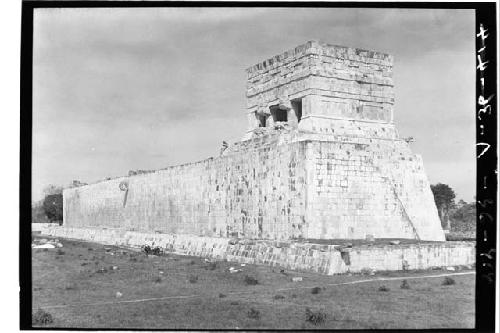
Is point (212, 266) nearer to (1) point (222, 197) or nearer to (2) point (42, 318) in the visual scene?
(2) point (42, 318)

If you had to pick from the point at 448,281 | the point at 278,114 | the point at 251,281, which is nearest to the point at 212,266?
the point at 251,281

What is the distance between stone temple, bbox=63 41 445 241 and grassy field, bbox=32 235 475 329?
2.57 meters

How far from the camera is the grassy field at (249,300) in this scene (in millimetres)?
9938

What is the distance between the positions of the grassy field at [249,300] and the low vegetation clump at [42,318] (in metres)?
0.04

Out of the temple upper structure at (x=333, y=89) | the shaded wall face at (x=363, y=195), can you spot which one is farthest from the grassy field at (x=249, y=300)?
the temple upper structure at (x=333, y=89)

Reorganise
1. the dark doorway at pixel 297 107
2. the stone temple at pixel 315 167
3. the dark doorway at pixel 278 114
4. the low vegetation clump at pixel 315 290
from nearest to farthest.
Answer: the low vegetation clump at pixel 315 290 → the stone temple at pixel 315 167 → the dark doorway at pixel 297 107 → the dark doorway at pixel 278 114

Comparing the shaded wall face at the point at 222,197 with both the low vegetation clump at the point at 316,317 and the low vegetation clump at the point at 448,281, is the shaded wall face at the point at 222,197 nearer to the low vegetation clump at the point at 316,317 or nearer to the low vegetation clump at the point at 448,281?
the low vegetation clump at the point at 448,281

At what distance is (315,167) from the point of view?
14125mm

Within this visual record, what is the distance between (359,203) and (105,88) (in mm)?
5961

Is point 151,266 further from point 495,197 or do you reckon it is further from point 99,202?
point 99,202

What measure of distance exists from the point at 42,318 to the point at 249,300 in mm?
3359

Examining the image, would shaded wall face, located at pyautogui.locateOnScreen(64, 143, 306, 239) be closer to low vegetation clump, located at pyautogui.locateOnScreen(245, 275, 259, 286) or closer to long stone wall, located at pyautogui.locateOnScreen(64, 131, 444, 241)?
long stone wall, located at pyautogui.locateOnScreen(64, 131, 444, 241)

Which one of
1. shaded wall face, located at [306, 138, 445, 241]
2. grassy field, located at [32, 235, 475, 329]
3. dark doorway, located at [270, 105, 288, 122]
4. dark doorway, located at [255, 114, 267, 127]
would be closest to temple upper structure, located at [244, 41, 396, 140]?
dark doorway, located at [270, 105, 288, 122]

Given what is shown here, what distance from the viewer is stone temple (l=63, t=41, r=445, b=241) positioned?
46.5 feet
